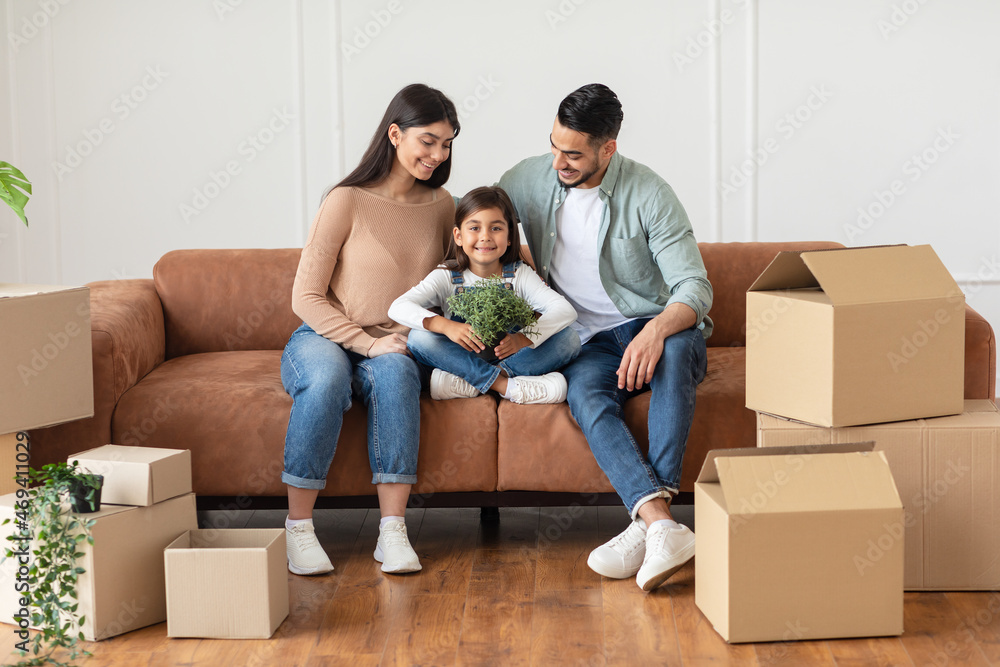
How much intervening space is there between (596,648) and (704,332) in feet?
3.34

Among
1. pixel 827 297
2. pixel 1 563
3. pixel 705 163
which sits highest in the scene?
pixel 705 163

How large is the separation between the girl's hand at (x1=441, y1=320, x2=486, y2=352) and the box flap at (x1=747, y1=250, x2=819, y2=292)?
0.66 metres

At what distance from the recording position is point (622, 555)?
225 centimetres

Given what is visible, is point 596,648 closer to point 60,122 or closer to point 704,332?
point 704,332

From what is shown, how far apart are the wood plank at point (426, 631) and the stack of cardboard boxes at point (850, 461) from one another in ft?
1.79

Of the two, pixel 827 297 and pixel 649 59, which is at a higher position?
pixel 649 59

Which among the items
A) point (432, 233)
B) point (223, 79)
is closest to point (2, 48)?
point (223, 79)

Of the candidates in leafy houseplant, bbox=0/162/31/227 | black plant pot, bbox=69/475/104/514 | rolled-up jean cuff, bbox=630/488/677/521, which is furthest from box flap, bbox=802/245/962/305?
leafy houseplant, bbox=0/162/31/227

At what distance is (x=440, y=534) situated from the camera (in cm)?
264

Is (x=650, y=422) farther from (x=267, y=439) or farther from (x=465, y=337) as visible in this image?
(x=267, y=439)
